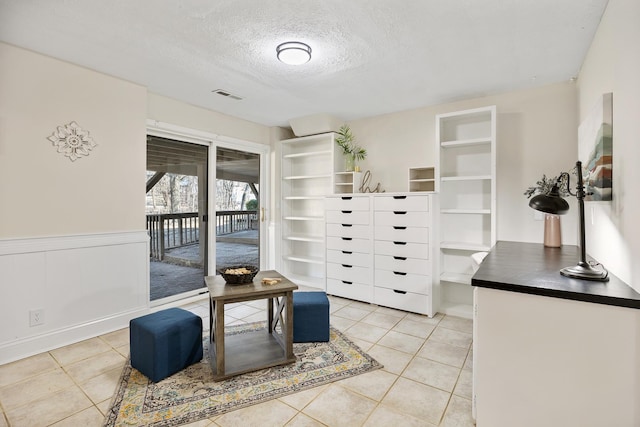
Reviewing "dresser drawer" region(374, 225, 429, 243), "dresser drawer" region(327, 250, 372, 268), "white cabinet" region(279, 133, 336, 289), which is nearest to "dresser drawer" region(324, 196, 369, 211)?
"dresser drawer" region(374, 225, 429, 243)

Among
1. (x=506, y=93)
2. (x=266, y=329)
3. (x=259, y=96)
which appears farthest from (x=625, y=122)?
(x=259, y=96)

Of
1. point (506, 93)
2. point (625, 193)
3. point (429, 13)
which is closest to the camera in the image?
point (625, 193)

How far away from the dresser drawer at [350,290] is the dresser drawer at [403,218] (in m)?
0.84

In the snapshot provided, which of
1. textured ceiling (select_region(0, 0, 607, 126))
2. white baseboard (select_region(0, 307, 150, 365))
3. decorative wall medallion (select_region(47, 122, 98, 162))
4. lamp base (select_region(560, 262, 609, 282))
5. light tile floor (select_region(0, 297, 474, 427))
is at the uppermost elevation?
textured ceiling (select_region(0, 0, 607, 126))

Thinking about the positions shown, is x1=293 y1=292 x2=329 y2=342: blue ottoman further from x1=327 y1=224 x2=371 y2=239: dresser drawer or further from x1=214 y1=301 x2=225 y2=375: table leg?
x1=327 y1=224 x2=371 y2=239: dresser drawer

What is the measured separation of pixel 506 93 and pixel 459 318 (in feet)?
8.22

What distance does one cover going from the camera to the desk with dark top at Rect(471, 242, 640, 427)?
49.1 inches

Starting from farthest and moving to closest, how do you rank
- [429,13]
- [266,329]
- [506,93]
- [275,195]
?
[275,195], [506,93], [266,329], [429,13]

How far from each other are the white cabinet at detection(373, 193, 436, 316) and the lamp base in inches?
71.8

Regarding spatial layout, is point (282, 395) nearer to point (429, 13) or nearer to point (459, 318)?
point (459, 318)

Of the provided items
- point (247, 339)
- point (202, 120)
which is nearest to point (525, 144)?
point (247, 339)

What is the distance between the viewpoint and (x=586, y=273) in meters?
1.54

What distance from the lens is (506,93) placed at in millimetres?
3398

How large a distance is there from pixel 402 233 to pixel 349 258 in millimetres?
796
